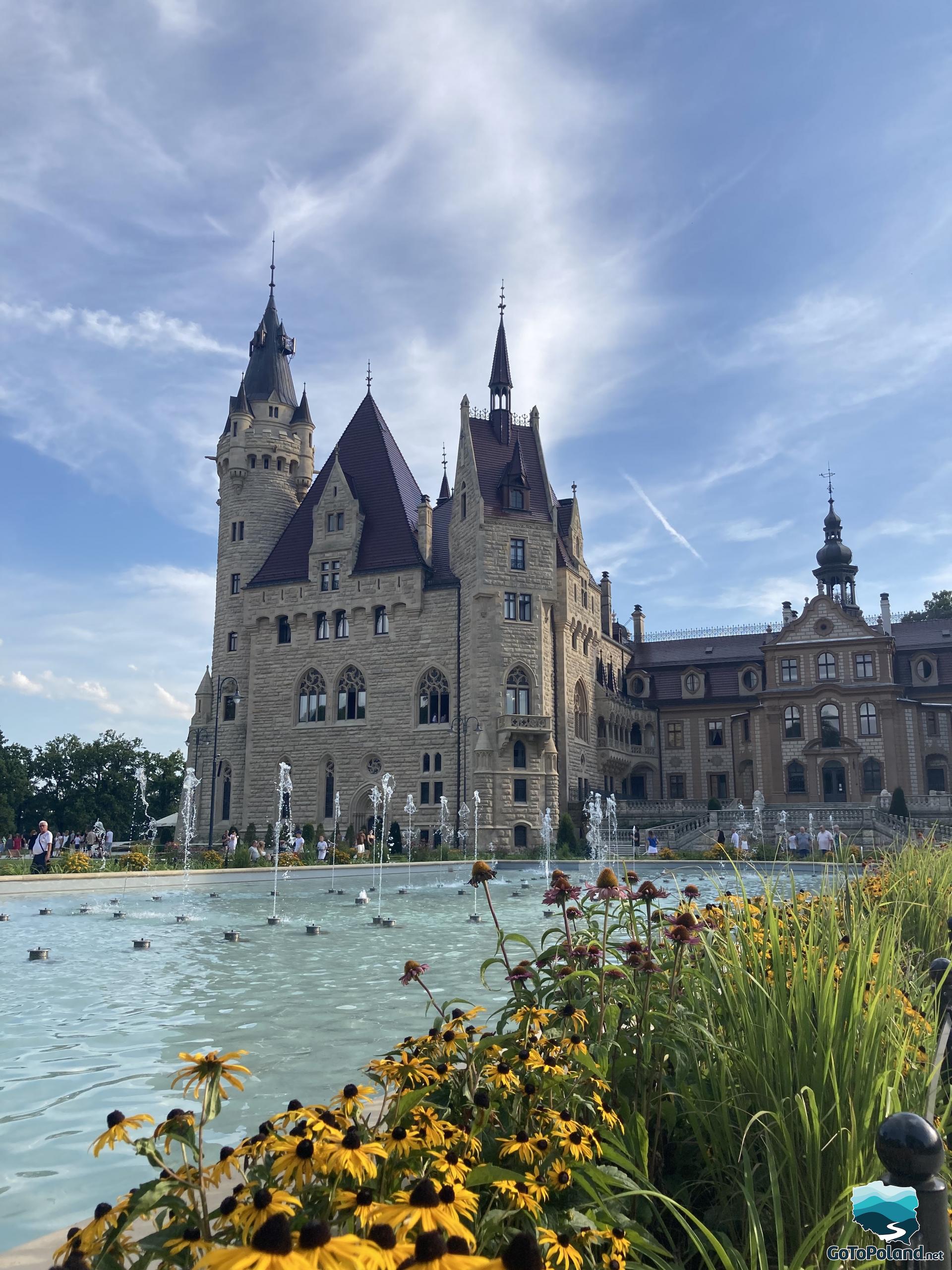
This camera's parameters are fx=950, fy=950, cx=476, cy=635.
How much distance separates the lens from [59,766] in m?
69.0

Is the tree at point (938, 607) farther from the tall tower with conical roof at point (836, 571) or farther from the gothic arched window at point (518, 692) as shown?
the gothic arched window at point (518, 692)

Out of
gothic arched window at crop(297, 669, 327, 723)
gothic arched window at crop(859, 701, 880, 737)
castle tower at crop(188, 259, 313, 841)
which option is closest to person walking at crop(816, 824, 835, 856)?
gothic arched window at crop(859, 701, 880, 737)

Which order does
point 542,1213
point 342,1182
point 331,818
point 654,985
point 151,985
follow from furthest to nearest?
point 331,818, point 151,985, point 654,985, point 542,1213, point 342,1182

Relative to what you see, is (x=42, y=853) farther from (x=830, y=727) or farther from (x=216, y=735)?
(x=830, y=727)

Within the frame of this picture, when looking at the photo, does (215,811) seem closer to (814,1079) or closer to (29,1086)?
(29,1086)

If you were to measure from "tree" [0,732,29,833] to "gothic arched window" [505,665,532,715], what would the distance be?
39037mm

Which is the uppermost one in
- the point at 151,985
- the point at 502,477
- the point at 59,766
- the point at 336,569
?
the point at 502,477

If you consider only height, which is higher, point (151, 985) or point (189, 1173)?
point (189, 1173)

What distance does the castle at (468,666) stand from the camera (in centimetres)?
4228

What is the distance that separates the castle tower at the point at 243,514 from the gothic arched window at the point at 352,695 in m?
5.14

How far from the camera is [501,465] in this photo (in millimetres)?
45000

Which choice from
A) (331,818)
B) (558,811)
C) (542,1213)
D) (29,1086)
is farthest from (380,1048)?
(331,818)

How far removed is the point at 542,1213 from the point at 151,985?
9.47m

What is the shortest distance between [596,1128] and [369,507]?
4662cm
